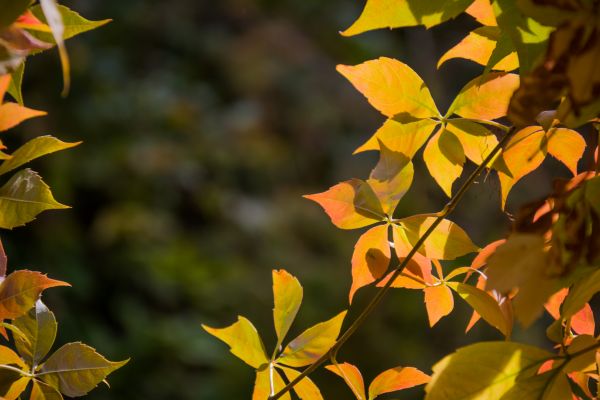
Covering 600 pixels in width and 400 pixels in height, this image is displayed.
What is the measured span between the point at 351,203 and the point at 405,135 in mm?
45

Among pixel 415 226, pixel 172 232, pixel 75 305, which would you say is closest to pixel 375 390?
pixel 415 226

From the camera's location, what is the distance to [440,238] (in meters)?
0.38

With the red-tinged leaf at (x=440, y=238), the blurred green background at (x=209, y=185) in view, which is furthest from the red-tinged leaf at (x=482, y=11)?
the blurred green background at (x=209, y=185)

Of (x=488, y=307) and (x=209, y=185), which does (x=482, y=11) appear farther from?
(x=209, y=185)

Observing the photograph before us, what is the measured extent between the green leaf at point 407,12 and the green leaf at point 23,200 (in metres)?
0.16

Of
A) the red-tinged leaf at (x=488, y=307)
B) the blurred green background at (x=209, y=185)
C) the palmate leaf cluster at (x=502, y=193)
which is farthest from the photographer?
the blurred green background at (x=209, y=185)

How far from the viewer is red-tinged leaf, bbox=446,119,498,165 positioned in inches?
14.7

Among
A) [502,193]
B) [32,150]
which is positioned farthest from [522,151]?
[32,150]

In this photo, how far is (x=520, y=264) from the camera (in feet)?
0.79

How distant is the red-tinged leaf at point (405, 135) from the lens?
37 cm

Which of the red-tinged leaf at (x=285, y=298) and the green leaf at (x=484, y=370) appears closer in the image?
the green leaf at (x=484, y=370)

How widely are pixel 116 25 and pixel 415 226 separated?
3.24 metres

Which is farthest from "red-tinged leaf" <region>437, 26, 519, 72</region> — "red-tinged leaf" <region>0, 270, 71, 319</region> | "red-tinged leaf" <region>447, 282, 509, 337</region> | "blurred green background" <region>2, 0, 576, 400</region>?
"blurred green background" <region>2, 0, 576, 400</region>

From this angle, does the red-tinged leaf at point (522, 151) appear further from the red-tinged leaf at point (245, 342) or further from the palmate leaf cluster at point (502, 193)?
the red-tinged leaf at point (245, 342)
